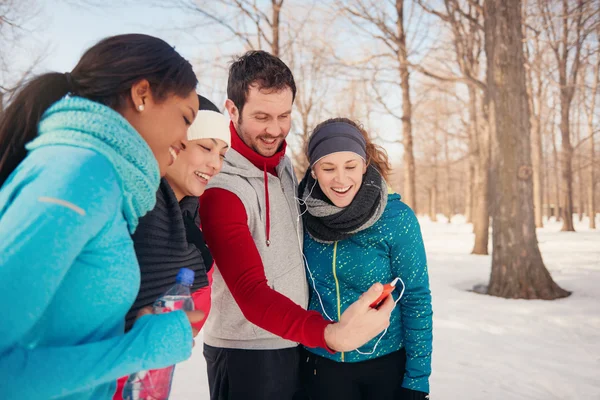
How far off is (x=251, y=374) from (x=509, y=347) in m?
3.58

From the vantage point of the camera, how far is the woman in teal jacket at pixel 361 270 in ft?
6.84

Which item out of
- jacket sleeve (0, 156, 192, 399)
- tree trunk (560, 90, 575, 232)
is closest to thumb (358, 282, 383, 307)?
jacket sleeve (0, 156, 192, 399)

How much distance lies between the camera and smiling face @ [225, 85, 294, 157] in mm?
2107

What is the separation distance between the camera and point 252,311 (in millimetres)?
1667

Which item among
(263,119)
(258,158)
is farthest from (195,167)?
(263,119)

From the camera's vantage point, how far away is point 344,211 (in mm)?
2117

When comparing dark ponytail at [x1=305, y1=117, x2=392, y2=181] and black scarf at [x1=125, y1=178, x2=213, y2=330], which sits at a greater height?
dark ponytail at [x1=305, y1=117, x2=392, y2=181]

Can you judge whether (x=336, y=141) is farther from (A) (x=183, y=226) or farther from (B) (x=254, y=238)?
(A) (x=183, y=226)

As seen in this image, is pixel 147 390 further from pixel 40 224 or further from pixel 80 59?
pixel 80 59

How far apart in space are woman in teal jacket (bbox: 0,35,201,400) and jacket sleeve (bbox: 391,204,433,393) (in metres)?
1.25

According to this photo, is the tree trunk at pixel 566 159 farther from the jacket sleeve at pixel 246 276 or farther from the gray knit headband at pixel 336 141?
the jacket sleeve at pixel 246 276

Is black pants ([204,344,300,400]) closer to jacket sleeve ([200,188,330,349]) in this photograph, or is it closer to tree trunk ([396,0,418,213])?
jacket sleeve ([200,188,330,349])

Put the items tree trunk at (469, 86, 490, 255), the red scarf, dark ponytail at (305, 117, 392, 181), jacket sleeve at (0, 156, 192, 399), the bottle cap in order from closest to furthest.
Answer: jacket sleeve at (0, 156, 192, 399) < the bottle cap < the red scarf < dark ponytail at (305, 117, 392, 181) < tree trunk at (469, 86, 490, 255)

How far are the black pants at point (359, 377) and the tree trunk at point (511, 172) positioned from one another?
5.20 m
